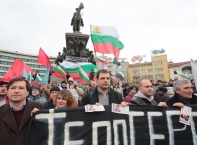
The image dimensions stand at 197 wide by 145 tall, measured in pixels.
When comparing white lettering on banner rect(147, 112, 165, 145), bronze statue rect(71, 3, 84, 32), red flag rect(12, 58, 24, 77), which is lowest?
white lettering on banner rect(147, 112, 165, 145)

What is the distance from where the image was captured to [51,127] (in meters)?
3.20

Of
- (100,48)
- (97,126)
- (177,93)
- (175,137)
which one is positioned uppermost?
(100,48)

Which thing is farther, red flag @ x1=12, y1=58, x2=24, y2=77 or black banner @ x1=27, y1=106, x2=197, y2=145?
red flag @ x1=12, y1=58, x2=24, y2=77

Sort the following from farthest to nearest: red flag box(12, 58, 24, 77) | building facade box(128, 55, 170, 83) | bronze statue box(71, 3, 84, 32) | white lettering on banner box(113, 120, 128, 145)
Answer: building facade box(128, 55, 170, 83) → bronze statue box(71, 3, 84, 32) → red flag box(12, 58, 24, 77) → white lettering on banner box(113, 120, 128, 145)

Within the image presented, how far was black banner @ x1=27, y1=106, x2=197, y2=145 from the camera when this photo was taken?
3164 millimetres

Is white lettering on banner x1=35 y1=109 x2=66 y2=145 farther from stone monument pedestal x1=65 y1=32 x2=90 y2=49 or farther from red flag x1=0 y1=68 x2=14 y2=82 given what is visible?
stone monument pedestal x1=65 y1=32 x2=90 y2=49

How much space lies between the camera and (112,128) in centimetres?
335

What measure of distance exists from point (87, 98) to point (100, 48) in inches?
170

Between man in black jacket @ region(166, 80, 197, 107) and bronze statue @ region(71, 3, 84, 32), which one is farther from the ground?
bronze statue @ region(71, 3, 84, 32)

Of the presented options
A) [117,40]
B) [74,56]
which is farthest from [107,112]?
[74,56]

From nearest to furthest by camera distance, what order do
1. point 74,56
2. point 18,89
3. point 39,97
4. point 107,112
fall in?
point 18,89
point 107,112
point 39,97
point 74,56

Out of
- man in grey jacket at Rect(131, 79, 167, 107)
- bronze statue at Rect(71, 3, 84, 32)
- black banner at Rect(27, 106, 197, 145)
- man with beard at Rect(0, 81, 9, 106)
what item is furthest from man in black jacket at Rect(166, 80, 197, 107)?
bronze statue at Rect(71, 3, 84, 32)

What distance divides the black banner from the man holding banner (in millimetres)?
224

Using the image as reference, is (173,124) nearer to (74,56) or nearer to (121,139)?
(121,139)
